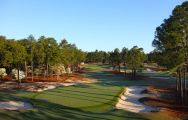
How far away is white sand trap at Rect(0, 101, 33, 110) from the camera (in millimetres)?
37531

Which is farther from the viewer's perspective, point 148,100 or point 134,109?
point 148,100

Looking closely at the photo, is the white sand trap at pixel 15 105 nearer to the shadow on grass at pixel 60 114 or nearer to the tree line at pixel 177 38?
the shadow on grass at pixel 60 114

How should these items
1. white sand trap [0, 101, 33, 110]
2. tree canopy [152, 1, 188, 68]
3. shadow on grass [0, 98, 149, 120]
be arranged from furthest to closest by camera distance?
tree canopy [152, 1, 188, 68] < white sand trap [0, 101, 33, 110] < shadow on grass [0, 98, 149, 120]

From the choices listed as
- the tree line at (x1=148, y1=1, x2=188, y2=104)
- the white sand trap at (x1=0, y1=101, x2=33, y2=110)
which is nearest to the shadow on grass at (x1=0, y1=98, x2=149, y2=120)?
the white sand trap at (x1=0, y1=101, x2=33, y2=110)

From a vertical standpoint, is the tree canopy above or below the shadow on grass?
above

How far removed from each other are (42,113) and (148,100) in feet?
65.4

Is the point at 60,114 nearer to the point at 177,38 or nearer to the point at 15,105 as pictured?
the point at 15,105

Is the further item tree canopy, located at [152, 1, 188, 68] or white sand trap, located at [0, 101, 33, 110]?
tree canopy, located at [152, 1, 188, 68]

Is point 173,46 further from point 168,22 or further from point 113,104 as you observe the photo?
point 113,104

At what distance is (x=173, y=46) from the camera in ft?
146

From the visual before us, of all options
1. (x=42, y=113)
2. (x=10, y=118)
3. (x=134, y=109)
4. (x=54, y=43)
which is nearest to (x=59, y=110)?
(x=42, y=113)

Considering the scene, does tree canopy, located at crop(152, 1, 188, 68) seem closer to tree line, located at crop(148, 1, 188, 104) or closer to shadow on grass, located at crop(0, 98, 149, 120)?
tree line, located at crop(148, 1, 188, 104)

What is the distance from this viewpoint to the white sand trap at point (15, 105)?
37.5 meters

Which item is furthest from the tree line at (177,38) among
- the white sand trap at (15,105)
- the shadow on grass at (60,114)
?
the white sand trap at (15,105)
